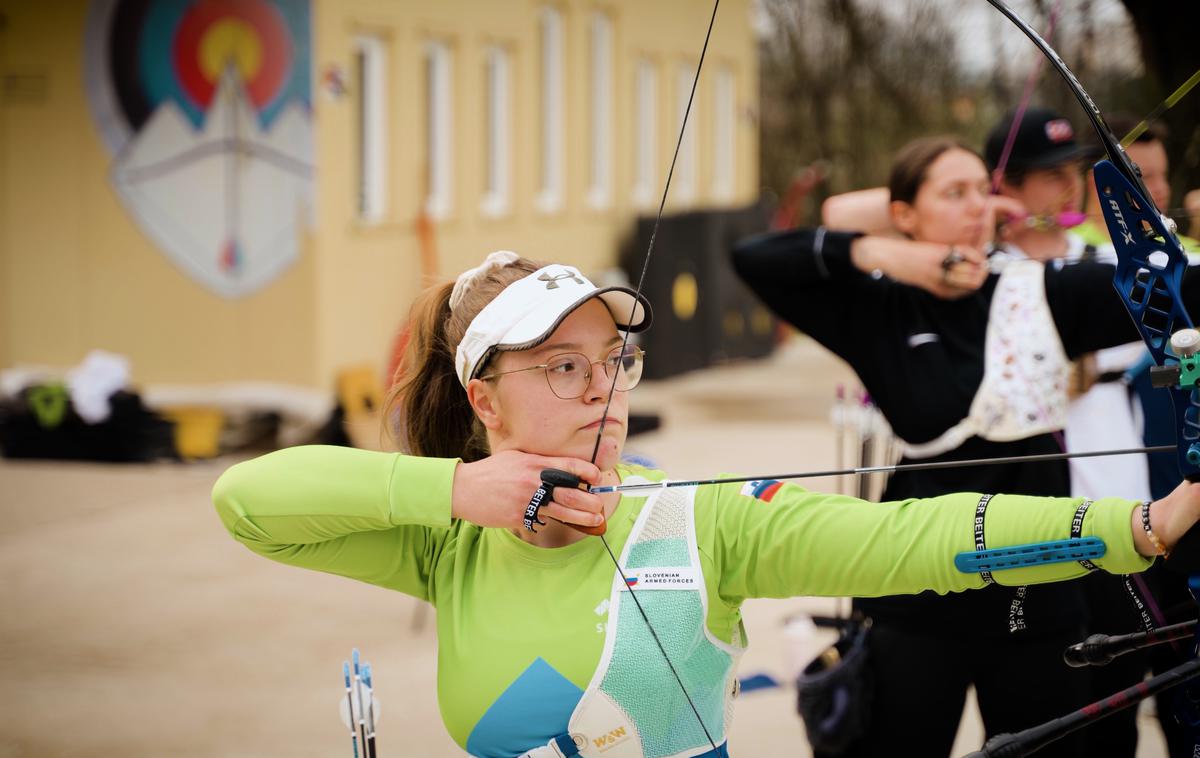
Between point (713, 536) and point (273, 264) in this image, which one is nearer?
point (713, 536)

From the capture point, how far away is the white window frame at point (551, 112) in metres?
12.4

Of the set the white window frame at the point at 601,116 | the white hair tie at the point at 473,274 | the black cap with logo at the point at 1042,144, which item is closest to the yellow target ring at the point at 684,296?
the white window frame at the point at 601,116

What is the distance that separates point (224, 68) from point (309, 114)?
575 millimetres

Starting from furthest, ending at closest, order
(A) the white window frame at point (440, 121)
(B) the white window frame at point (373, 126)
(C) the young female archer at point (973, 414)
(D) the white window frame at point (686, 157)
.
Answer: (D) the white window frame at point (686, 157), (A) the white window frame at point (440, 121), (B) the white window frame at point (373, 126), (C) the young female archer at point (973, 414)

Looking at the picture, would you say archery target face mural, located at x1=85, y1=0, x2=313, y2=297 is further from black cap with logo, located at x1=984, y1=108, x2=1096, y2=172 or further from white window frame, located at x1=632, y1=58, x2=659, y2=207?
black cap with logo, located at x1=984, y1=108, x2=1096, y2=172

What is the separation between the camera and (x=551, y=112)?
41.1ft

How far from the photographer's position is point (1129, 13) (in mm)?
3658

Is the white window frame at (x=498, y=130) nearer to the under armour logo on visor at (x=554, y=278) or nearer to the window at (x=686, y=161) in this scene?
the window at (x=686, y=161)

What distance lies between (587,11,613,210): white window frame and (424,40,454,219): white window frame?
2508 mm

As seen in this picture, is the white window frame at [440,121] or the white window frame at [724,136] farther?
the white window frame at [724,136]

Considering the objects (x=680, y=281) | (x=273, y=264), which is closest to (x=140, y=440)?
(x=273, y=264)

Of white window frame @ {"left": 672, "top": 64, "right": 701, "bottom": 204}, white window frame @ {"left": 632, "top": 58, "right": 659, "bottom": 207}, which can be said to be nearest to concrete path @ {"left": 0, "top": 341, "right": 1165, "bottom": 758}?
white window frame @ {"left": 632, "top": 58, "right": 659, "bottom": 207}

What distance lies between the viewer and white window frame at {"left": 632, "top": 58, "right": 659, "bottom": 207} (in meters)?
14.1

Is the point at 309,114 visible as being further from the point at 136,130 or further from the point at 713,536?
the point at 713,536
